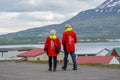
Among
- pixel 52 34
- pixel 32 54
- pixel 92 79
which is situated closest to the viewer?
pixel 92 79

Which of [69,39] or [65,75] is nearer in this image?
[65,75]

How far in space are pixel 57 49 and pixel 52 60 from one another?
118 centimetres

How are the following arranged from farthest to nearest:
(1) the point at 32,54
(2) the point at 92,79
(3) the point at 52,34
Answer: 1. (1) the point at 32,54
2. (3) the point at 52,34
3. (2) the point at 92,79

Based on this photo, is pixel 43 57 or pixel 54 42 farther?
pixel 43 57

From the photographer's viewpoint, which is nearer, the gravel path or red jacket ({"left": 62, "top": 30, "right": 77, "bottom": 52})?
the gravel path

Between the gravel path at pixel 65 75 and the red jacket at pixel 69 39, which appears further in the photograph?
the red jacket at pixel 69 39

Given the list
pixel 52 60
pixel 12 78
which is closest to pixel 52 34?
pixel 52 60

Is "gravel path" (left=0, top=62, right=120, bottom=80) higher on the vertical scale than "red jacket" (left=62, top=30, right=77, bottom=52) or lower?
lower

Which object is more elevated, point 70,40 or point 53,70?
point 70,40

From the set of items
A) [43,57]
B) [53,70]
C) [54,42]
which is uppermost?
[54,42]

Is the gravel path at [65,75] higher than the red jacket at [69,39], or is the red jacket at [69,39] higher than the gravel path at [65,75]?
the red jacket at [69,39]

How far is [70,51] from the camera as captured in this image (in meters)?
19.7

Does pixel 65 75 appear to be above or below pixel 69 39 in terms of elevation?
below

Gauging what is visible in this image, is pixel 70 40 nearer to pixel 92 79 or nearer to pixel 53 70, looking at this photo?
pixel 53 70
